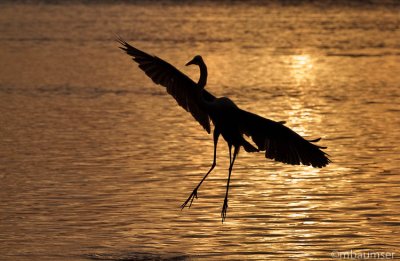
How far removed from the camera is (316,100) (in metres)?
23.8

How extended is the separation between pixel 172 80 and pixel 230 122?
0.83m

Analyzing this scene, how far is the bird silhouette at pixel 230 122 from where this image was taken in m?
11.7

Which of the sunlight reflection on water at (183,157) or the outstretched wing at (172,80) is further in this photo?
the outstretched wing at (172,80)

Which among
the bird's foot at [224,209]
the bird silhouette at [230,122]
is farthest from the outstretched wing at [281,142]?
the bird's foot at [224,209]

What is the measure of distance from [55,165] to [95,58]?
1688cm

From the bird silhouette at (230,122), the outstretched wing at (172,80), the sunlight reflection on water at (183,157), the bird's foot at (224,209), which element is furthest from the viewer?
the outstretched wing at (172,80)

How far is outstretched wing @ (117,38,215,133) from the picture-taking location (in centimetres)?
1252

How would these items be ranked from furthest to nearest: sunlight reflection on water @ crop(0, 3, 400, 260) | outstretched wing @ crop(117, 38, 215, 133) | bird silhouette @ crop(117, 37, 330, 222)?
1. outstretched wing @ crop(117, 38, 215, 133)
2. bird silhouette @ crop(117, 37, 330, 222)
3. sunlight reflection on water @ crop(0, 3, 400, 260)

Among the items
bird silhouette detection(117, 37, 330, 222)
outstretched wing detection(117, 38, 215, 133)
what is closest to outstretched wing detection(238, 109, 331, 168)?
bird silhouette detection(117, 37, 330, 222)

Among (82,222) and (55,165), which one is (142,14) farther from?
(82,222)

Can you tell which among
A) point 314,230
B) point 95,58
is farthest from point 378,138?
point 95,58

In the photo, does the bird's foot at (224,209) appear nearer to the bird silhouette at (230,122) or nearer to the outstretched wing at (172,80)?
the bird silhouette at (230,122)

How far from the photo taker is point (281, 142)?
39.2ft

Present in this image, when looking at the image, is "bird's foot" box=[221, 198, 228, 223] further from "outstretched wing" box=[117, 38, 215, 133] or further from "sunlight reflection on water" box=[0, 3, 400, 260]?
"outstretched wing" box=[117, 38, 215, 133]
